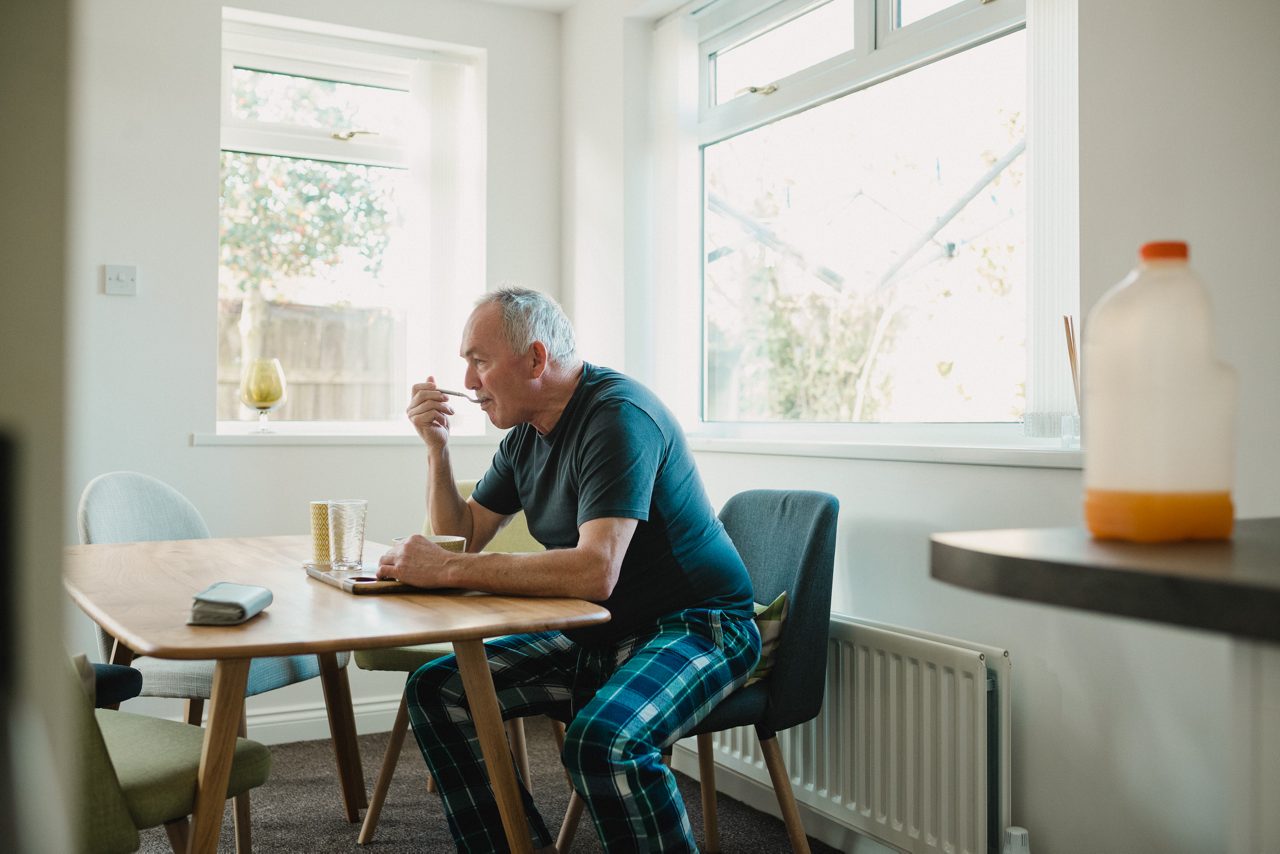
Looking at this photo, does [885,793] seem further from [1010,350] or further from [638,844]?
[1010,350]

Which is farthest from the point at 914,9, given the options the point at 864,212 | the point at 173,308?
the point at 173,308

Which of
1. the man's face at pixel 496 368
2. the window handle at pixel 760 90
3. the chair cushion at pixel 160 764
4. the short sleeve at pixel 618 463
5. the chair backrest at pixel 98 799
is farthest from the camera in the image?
the window handle at pixel 760 90

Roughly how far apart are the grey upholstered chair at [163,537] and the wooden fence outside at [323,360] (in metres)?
0.84

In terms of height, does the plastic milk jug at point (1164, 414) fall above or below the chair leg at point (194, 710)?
above

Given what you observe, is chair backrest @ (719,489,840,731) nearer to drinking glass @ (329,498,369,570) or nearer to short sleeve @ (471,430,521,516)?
short sleeve @ (471,430,521,516)

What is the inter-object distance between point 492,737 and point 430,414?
828mm

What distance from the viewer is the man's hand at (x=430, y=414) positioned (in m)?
2.24

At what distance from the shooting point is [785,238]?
3.04 meters

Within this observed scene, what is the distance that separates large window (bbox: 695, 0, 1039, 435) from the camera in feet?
7.73

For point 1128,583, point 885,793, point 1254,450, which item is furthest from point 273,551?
point 1128,583

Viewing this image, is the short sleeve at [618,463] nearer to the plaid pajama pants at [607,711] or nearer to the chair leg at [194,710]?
the plaid pajama pants at [607,711]

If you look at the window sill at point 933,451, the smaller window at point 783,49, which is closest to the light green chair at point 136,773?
the window sill at point 933,451

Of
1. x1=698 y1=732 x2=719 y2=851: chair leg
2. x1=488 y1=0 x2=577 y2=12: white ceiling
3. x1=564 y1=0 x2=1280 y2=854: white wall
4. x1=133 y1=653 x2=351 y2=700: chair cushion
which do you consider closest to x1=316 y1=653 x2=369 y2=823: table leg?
x1=133 y1=653 x2=351 y2=700: chair cushion

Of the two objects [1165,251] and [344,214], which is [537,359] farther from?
[344,214]
